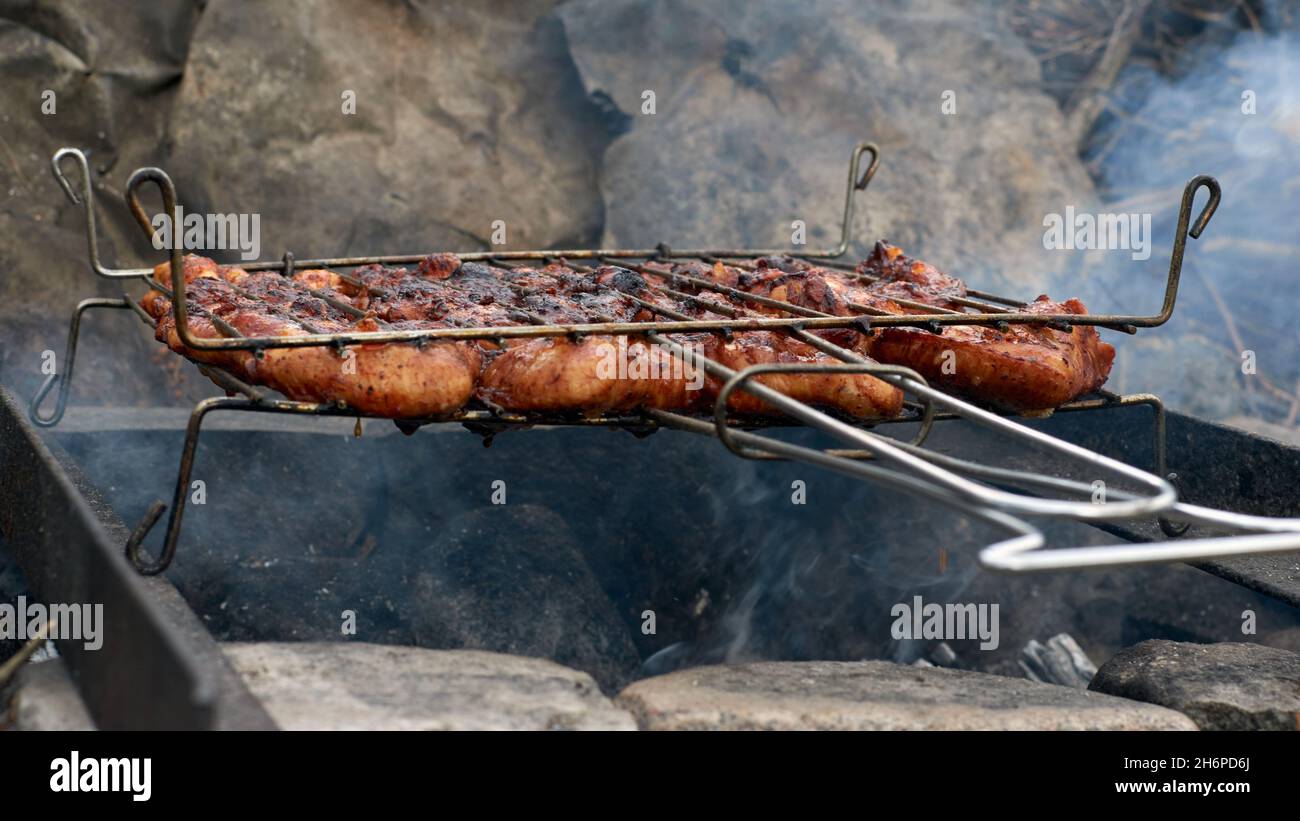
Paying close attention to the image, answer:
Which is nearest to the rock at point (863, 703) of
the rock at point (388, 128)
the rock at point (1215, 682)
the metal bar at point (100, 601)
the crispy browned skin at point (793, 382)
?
the rock at point (1215, 682)

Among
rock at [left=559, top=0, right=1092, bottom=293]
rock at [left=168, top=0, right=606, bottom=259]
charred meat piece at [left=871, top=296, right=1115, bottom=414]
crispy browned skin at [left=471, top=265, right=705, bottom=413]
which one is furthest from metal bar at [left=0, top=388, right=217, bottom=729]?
rock at [left=559, top=0, right=1092, bottom=293]

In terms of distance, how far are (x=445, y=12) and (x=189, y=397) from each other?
2.88 meters

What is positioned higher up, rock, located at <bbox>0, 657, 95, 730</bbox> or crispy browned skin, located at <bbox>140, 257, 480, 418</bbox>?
crispy browned skin, located at <bbox>140, 257, 480, 418</bbox>

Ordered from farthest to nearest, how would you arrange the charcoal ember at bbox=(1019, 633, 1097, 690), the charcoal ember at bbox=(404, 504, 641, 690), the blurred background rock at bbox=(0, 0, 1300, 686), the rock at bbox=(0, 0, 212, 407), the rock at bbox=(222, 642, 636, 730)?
the rock at bbox=(0, 0, 212, 407) < the blurred background rock at bbox=(0, 0, 1300, 686) < the charcoal ember at bbox=(1019, 633, 1097, 690) < the charcoal ember at bbox=(404, 504, 641, 690) < the rock at bbox=(222, 642, 636, 730)

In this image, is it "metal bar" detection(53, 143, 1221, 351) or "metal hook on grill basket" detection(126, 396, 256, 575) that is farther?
"metal hook on grill basket" detection(126, 396, 256, 575)

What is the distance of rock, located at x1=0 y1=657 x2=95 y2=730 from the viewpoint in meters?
2.85

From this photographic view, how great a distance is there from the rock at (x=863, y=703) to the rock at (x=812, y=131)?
14.5 ft

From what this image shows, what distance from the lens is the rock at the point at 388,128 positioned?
6895mm

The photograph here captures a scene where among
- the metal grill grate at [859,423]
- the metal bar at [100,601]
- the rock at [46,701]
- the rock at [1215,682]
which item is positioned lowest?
the rock at [1215,682]

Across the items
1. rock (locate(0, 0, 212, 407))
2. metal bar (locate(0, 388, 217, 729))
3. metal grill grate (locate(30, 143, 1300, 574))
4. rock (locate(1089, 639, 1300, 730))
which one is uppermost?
rock (locate(0, 0, 212, 407))

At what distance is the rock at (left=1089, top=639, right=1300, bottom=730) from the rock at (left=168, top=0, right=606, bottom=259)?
16.2 ft

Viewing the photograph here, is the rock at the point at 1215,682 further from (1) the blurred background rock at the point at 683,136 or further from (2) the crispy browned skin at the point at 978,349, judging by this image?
(1) the blurred background rock at the point at 683,136

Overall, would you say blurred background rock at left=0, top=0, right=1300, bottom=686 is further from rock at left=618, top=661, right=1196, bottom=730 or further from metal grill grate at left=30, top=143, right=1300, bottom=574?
rock at left=618, top=661, right=1196, bottom=730

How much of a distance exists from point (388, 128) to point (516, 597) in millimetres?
3728
